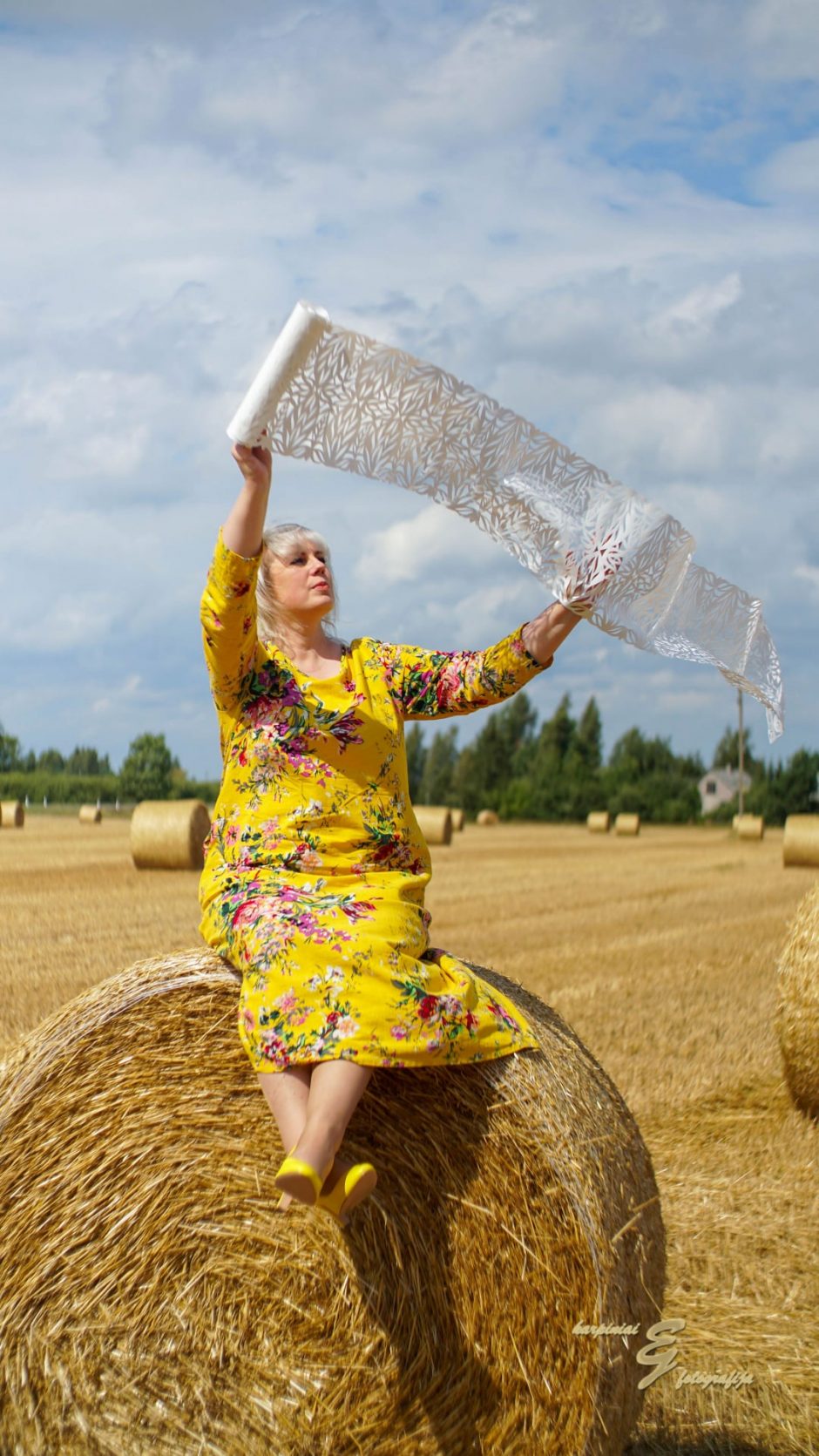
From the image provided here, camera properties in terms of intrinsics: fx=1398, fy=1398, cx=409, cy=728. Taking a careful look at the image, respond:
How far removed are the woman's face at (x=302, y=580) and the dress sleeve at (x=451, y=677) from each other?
0.26 m

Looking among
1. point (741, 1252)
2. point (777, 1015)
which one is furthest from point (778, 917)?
point (741, 1252)

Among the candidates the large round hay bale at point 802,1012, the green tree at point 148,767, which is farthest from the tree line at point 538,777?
the large round hay bale at point 802,1012

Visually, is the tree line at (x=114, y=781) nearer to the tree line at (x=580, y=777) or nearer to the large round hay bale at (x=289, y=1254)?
the tree line at (x=580, y=777)

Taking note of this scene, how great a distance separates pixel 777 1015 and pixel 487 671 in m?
3.27

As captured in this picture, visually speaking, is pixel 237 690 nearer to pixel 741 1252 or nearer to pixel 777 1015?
pixel 741 1252

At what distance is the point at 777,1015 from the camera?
20.0 feet

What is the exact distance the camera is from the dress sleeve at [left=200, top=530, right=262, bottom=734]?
124 inches

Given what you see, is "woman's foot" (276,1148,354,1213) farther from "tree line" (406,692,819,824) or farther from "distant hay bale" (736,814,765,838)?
"tree line" (406,692,819,824)

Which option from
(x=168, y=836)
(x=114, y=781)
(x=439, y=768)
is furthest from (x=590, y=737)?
(x=168, y=836)

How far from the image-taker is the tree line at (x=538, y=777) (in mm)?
33094

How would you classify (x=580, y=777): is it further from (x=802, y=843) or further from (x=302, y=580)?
(x=302, y=580)

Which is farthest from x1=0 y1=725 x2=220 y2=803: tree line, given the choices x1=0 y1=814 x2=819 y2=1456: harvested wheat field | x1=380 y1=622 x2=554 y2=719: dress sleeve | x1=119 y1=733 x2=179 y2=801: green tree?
x1=380 y1=622 x2=554 y2=719: dress sleeve

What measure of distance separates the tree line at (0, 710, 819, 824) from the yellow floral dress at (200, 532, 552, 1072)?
2851 cm
